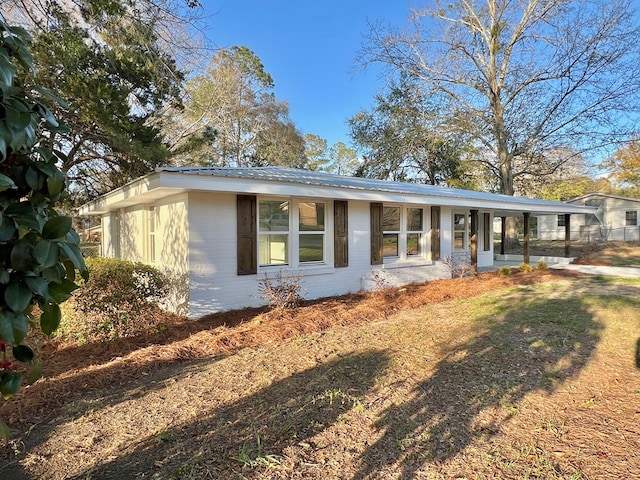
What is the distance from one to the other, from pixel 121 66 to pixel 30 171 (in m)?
12.1

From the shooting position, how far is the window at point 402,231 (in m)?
9.73

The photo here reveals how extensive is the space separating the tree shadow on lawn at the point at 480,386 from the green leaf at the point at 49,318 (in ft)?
6.65

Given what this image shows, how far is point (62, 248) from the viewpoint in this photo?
1.17 metres

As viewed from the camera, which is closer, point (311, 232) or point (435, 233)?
point (311, 232)

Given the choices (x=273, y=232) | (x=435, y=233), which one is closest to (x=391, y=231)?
(x=435, y=233)

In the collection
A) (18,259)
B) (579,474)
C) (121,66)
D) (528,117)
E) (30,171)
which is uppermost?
(528,117)

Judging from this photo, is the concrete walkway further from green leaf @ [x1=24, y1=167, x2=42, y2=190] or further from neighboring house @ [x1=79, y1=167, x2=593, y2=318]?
green leaf @ [x1=24, y1=167, x2=42, y2=190]

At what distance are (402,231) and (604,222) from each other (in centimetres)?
2979

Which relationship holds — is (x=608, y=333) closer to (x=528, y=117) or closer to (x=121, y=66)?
(x=121, y=66)

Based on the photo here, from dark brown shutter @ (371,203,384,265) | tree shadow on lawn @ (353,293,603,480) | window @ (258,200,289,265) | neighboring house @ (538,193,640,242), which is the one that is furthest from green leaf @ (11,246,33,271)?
neighboring house @ (538,193,640,242)

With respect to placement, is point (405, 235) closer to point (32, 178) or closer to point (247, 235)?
point (247, 235)

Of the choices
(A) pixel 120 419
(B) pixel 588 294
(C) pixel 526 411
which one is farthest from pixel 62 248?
(B) pixel 588 294

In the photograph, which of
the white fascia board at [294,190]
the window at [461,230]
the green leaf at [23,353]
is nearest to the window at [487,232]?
the window at [461,230]

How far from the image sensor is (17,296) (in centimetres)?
108
